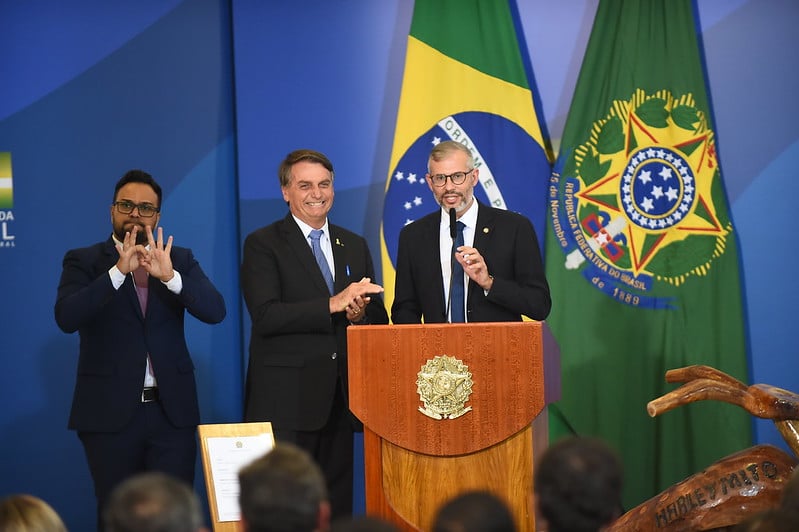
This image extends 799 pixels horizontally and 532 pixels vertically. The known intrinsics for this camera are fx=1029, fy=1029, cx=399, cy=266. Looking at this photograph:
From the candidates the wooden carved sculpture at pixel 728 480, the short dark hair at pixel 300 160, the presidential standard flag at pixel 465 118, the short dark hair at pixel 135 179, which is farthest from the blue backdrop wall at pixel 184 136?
the wooden carved sculpture at pixel 728 480

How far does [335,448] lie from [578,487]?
228 cm

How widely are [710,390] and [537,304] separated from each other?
726mm

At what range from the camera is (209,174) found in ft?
19.1

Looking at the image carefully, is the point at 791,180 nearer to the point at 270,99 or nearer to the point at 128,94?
the point at 270,99

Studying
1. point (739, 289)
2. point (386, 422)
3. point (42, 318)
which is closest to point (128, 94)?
point (42, 318)

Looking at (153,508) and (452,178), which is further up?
(452,178)

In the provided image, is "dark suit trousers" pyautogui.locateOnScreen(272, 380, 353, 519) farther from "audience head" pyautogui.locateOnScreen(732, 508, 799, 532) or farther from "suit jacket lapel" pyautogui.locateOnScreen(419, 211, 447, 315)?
"audience head" pyautogui.locateOnScreen(732, 508, 799, 532)

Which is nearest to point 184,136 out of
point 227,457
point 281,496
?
point 227,457

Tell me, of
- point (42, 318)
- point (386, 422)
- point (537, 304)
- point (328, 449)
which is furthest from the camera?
point (42, 318)

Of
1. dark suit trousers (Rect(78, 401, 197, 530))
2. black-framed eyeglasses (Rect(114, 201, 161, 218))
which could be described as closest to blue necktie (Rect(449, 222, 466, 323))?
dark suit trousers (Rect(78, 401, 197, 530))

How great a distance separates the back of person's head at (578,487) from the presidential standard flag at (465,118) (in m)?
3.82

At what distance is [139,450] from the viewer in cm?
421

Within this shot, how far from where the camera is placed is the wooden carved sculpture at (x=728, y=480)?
3295 mm

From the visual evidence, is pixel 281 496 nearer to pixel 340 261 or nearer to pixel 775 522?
pixel 775 522
